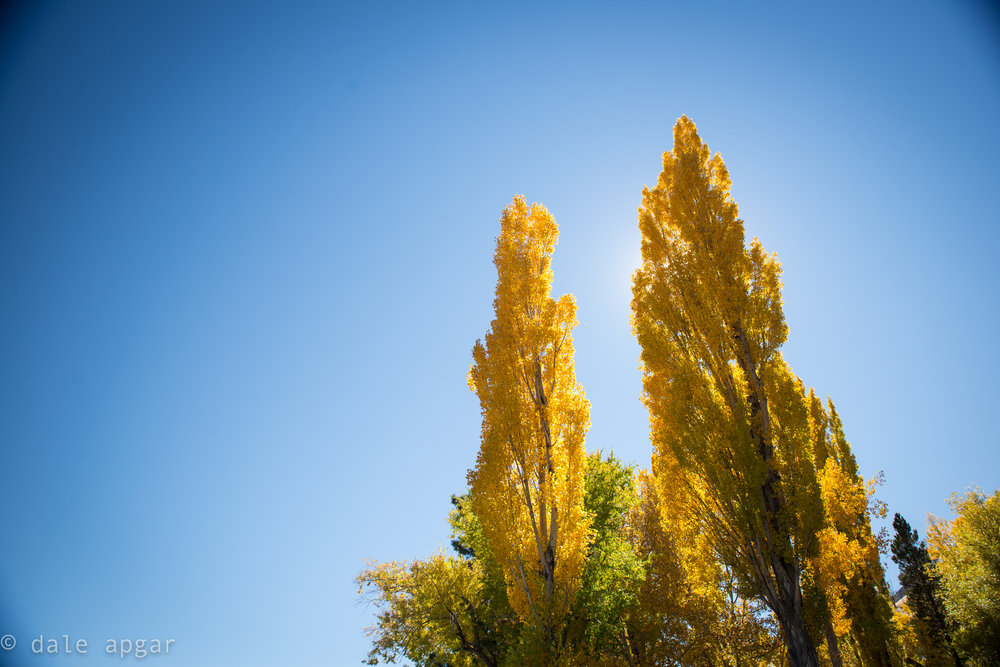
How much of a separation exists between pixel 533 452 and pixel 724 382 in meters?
4.12

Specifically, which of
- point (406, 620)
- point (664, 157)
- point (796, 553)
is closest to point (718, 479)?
point (796, 553)

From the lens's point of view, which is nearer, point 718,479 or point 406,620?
point 718,479

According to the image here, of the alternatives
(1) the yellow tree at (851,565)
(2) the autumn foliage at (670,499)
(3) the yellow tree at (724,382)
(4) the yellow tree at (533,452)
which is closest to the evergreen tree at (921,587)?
(2) the autumn foliage at (670,499)

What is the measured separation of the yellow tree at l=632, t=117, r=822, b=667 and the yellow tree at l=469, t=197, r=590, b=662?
184cm

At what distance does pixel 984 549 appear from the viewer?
15.0 meters

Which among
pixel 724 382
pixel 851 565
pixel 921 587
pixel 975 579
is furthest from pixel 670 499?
pixel 921 587

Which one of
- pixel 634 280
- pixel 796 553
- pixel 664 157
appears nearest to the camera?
pixel 796 553

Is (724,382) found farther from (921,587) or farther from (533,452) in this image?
(921,587)

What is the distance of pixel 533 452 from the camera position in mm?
8734

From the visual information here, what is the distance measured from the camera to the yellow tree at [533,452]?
8.01m

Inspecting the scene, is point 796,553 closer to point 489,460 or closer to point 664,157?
point 489,460

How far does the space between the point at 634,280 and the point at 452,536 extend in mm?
14913

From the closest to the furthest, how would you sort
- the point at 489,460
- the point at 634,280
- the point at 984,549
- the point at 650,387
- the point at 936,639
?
the point at 489,460, the point at 650,387, the point at 634,280, the point at 984,549, the point at 936,639

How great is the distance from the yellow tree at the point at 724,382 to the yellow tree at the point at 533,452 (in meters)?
1.84
